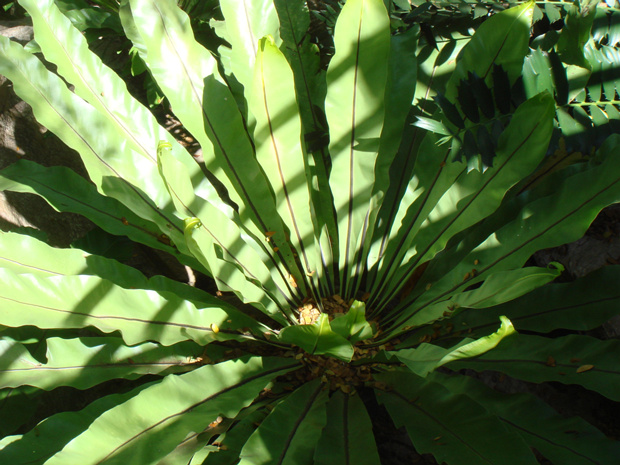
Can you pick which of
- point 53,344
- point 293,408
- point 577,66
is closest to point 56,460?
point 53,344

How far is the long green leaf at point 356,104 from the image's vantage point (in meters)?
0.97

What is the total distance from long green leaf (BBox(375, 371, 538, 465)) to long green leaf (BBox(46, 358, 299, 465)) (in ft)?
0.97

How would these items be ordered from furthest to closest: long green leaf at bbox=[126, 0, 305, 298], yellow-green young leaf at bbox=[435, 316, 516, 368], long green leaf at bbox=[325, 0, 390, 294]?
long green leaf at bbox=[126, 0, 305, 298], long green leaf at bbox=[325, 0, 390, 294], yellow-green young leaf at bbox=[435, 316, 516, 368]

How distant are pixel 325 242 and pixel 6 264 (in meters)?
0.71

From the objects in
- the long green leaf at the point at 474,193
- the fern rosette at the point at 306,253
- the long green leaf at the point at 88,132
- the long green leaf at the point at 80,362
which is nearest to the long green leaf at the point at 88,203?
the fern rosette at the point at 306,253

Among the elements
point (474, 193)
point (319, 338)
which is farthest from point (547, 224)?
point (319, 338)

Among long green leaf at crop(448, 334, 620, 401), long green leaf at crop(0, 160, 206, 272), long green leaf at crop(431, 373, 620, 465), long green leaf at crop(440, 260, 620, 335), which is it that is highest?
long green leaf at crop(0, 160, 206, 272)

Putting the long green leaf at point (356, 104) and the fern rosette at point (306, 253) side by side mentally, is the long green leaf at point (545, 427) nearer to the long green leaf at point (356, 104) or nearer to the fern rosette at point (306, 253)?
the fern rosette at point (306, 253)

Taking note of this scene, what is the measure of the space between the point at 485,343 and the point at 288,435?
1.38 ft

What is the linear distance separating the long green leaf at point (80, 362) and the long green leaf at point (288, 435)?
0.95ft

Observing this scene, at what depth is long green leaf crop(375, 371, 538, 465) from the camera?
816 millimetres

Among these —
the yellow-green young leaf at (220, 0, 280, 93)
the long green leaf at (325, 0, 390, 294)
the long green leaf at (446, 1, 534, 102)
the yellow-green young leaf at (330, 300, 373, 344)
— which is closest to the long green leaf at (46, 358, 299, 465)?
the yellow-green young leaf at (330, 300, 373, 344)

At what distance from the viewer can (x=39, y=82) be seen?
3.47 ft

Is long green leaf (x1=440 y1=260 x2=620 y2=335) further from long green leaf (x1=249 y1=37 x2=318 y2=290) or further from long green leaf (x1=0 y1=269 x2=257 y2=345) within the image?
long green leaf (x1=0 y1=269 x2=257 y2=345)
